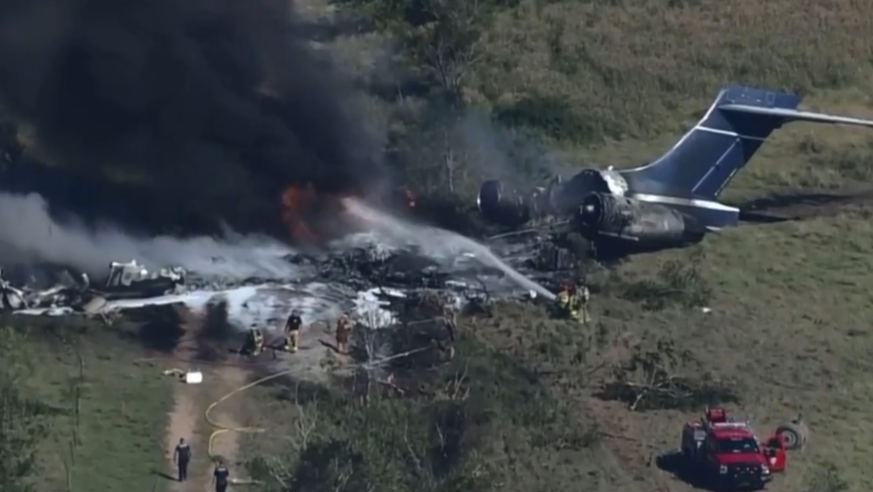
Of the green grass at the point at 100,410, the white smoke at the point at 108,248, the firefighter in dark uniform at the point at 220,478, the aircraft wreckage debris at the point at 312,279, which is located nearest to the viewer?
the firefighter in dark uniform at the point at 220,478

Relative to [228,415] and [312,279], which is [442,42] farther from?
[228,415]

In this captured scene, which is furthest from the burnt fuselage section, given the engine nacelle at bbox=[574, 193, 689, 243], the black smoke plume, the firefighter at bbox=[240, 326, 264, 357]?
the firefighter at bbox=[240, 326, 264, 357]

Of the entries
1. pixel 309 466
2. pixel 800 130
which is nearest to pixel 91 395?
pixel 309 466

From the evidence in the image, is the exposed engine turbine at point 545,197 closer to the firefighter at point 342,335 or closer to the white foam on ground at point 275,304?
the white foam on ground at point 275,304

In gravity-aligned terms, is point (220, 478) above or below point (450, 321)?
below

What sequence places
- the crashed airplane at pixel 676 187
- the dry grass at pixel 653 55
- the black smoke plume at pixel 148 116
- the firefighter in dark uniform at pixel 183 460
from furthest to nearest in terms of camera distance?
the dry grass at pixel 653 55, the crashed airplane at pixel 676 187, the black smoke plume at pixel 148 116, the firefighter in dark uniform at pixel 183 460

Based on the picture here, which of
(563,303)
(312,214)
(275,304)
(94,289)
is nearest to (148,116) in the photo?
(94,289)

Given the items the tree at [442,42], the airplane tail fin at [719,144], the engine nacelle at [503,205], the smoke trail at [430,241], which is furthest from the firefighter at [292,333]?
the tree at [442,42]
